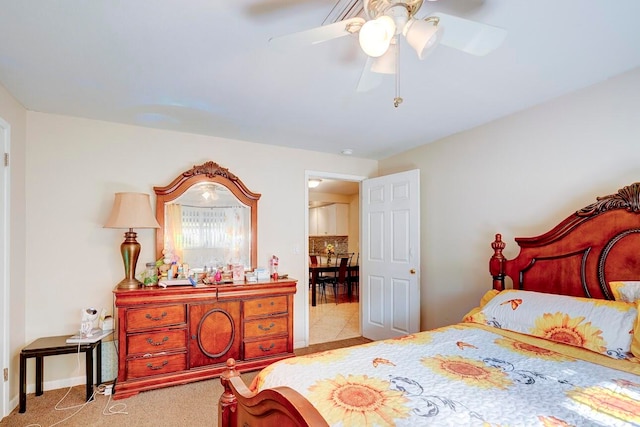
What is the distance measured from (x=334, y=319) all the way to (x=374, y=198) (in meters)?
2.11

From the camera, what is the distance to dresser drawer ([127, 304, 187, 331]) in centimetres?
267

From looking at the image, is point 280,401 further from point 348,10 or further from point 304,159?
point 304,159

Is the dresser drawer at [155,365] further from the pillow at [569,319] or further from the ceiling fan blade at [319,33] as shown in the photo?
the ceiling fan blade at [319,33]

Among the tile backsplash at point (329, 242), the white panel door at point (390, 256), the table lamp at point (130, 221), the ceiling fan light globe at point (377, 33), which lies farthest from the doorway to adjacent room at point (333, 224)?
the ceiling fan light globe at point (377, 33)

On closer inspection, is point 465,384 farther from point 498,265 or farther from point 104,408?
point 104,408

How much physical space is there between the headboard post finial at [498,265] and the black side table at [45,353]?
328 centimetres

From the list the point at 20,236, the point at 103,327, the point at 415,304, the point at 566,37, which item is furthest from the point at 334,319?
the point at 566,37

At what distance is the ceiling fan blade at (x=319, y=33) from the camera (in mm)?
1295

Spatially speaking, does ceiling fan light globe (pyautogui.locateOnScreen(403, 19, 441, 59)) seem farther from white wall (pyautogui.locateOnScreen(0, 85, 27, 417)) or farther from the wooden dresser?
white wall (pyautogui.locateOnScreen(0, 85, 27, 417))

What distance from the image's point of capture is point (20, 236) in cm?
263

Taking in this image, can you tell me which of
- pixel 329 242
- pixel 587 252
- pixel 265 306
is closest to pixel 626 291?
pixel 587 252

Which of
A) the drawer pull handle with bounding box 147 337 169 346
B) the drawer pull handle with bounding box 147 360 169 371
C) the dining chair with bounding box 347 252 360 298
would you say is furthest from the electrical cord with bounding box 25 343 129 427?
the dining chair with bounding box 347 252 360 298

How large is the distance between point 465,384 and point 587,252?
5.12ft

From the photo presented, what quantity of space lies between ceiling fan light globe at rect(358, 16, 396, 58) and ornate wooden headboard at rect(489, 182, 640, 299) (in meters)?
1.94
